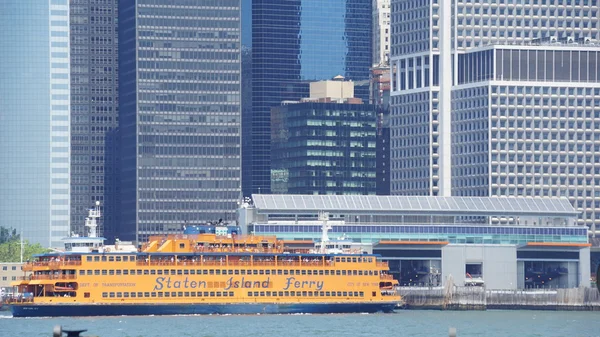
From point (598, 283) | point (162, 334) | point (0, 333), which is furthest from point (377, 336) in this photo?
point (598, 283)

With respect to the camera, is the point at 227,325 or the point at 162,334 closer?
the point at 162,334

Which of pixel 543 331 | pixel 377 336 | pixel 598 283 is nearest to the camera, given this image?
pixel 598 283

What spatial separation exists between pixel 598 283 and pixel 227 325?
4130 inches

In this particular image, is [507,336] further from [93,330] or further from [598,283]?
[598,283]

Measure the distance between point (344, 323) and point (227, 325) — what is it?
1347cm

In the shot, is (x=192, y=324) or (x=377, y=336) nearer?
(x=377, y=336)

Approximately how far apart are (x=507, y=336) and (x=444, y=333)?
5947 mm

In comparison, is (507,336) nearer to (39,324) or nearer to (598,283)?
(39,324)

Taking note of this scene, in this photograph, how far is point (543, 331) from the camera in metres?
190

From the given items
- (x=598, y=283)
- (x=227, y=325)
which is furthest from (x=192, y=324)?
(x=598, y=283)

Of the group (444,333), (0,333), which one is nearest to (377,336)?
(444,333)

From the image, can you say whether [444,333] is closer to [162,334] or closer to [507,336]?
[507,336]

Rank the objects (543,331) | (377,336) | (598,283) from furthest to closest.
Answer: (543,331) → (377,336) → (598,283)

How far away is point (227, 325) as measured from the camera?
635ft
